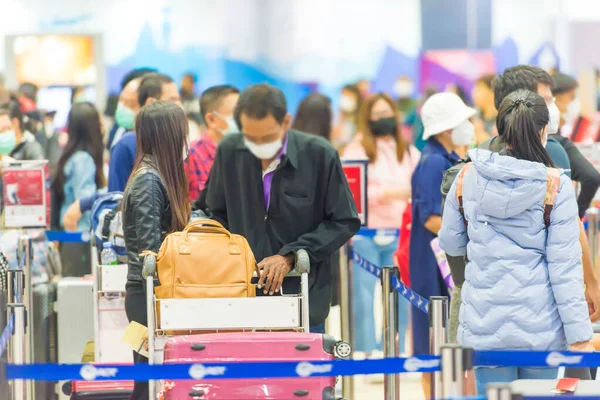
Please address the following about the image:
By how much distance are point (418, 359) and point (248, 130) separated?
5.47ft

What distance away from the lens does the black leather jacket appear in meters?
4.69

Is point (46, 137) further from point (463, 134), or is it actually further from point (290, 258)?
point (290, 258)

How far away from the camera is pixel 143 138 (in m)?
4.92

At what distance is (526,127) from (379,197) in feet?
11.6

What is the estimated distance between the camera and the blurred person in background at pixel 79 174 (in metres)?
7.35

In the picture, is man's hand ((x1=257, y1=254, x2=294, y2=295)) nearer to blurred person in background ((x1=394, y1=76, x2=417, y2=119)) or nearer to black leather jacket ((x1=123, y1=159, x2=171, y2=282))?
black leather jacket ((x1=123, y1=159, x2=171, y2=282))

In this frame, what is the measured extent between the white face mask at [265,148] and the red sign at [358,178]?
4.88 ft

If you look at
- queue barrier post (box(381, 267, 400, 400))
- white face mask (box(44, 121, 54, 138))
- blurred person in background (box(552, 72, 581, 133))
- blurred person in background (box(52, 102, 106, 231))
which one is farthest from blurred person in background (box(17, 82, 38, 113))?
queue barrier post (box(381, 267, 400, 400))

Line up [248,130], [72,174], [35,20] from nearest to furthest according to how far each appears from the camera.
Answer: [248,130], [72,174], [35,20]

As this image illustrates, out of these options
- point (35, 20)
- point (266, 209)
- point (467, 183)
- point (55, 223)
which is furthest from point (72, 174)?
point (35, 20)

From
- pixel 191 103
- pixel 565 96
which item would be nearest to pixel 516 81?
pixel 565 96

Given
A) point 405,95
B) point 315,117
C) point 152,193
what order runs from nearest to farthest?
1. point 152,193
2. point 315,117
3. point 405,95

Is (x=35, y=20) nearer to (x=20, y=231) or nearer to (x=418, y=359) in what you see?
(x=20, y=231)

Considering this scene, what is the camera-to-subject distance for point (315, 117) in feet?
26.8
